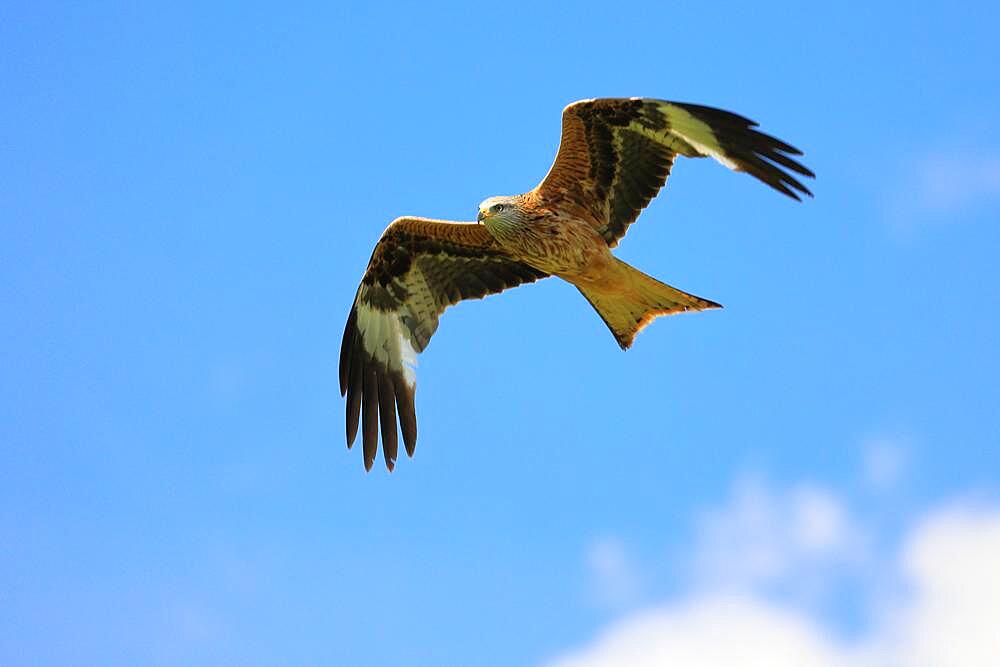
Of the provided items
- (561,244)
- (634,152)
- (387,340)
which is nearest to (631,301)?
(561,244)

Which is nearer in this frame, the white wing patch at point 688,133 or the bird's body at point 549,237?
A: the white wing patch at point 688,133

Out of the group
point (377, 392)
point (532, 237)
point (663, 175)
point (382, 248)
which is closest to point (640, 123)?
point (663, 175)

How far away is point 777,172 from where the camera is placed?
10.2 m

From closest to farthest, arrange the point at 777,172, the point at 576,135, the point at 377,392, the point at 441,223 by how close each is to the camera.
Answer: the point at 777,172
the point at 576,135
the point at 441,223
the point at 377,392

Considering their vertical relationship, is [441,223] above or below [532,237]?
above

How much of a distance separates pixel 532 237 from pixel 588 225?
1.86 feet

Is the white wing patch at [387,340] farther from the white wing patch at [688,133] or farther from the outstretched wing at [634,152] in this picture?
the white wing patch at [688,133]

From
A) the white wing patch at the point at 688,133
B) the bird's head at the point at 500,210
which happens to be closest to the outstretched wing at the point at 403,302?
the bird's head at the point at 500,210

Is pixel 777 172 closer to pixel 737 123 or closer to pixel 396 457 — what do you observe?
pixel 737 123

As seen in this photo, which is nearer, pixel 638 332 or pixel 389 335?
pixel 638 332

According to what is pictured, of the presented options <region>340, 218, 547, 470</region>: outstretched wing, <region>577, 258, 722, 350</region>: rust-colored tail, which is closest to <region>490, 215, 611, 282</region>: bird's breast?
<region>577, 258, 722, 350</region>: rust-colored tail

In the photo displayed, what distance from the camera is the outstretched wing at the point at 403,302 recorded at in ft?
40.1

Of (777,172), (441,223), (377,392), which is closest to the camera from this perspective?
(777,172)

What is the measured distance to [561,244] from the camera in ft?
36.3
